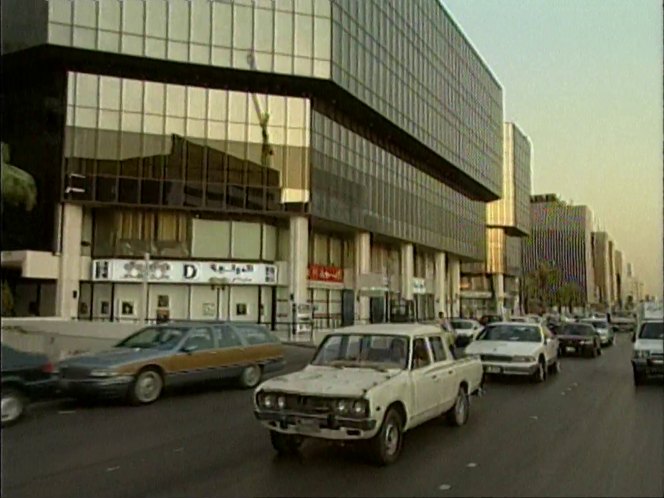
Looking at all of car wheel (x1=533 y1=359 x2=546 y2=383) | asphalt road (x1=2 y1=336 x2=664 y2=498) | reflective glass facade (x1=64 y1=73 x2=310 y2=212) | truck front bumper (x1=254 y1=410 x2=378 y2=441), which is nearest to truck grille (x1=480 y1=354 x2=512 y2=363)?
car wheel (x1=533 y1=359 x2=546 y2=383)

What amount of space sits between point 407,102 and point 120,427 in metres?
44.8

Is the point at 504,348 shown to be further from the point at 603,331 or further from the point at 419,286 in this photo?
the point at 419,286

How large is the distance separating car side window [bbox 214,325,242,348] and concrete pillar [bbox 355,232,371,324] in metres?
31.9

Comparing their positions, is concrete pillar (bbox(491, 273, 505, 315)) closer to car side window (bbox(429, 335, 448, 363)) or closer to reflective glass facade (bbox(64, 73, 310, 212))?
reflective glass facade (bbox(64, 73, 310, 212))

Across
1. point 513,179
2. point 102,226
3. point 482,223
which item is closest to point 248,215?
point 102,226

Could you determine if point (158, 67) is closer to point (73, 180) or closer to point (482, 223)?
point (73, 180)

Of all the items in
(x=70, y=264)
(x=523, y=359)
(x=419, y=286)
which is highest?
(x=70, y=264)

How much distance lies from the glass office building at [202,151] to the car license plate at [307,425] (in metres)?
27.9

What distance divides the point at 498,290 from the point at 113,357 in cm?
8374

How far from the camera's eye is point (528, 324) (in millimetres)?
17438

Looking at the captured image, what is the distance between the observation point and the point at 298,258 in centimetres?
4031

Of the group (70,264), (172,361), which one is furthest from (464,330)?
(70,264)

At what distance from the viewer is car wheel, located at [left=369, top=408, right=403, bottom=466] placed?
23.7ft

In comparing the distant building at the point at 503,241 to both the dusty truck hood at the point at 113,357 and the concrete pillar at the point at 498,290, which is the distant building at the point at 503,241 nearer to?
the concrete pillar at the point at 498,290
